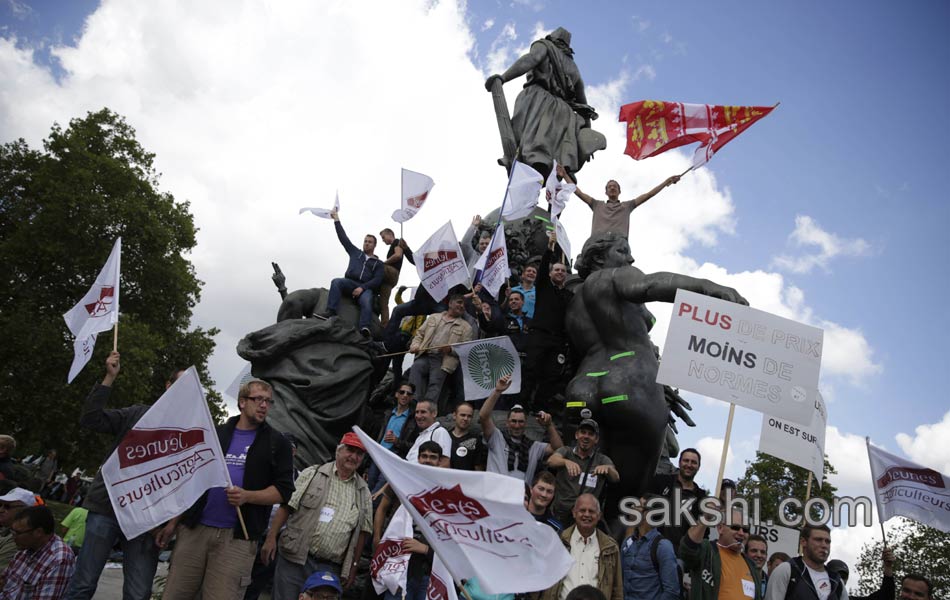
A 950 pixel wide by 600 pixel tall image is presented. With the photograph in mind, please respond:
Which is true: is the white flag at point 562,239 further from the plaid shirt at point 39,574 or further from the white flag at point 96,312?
the plaid shirt at point 39,574

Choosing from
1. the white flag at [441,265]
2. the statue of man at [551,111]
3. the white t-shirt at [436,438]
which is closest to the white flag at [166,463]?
the white t-shirt at [436,438]

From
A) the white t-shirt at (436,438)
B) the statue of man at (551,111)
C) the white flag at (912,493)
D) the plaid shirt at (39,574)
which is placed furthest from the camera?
the statue of man at (551,111)

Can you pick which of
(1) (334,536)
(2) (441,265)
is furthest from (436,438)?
(2) (441,265)

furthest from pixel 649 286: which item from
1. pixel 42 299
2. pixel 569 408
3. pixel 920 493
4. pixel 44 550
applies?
pixel 42 299

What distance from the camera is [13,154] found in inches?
913

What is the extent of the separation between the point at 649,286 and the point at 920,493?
3.52 m

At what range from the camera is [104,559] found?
17.9 ft

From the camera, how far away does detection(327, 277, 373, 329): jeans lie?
1113 cm

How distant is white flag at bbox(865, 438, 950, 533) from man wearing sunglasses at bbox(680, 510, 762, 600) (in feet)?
11.3

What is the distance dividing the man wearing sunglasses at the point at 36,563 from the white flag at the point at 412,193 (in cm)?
768

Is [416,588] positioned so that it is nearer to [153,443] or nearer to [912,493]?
[153,443]

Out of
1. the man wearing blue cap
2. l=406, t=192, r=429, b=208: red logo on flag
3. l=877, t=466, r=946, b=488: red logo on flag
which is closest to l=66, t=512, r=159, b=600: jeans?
the man wearing blue cap

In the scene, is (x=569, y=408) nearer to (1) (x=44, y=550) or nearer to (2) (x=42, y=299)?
(1) (x=44, y=550)

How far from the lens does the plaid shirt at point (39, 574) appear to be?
17.0ft
